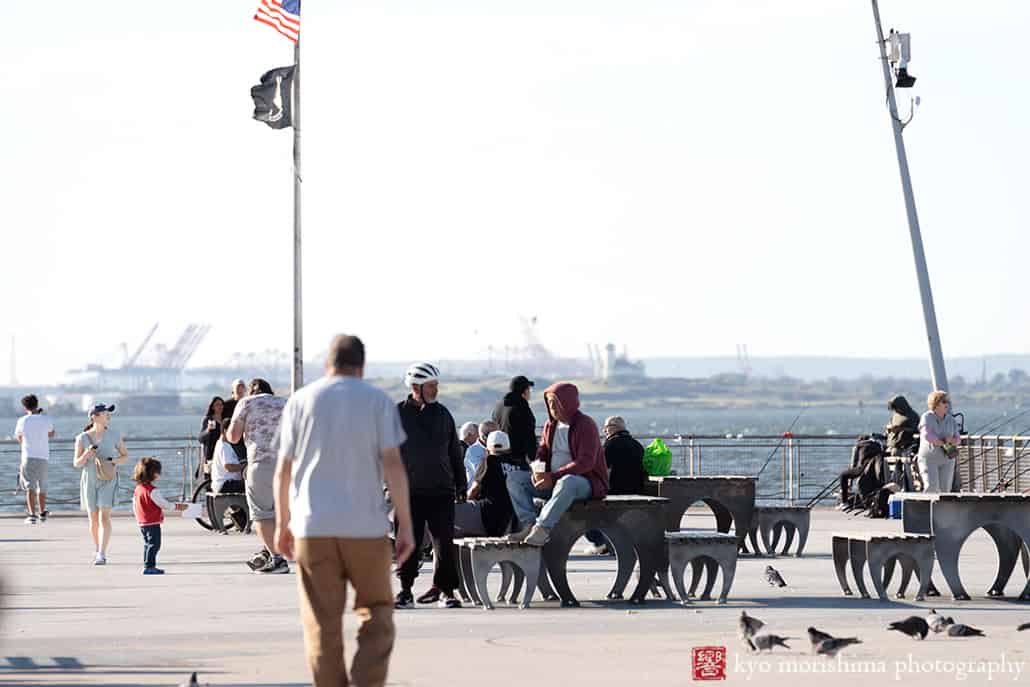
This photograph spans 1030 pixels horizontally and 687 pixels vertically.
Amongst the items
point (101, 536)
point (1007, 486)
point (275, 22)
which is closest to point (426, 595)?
point (101, 536)

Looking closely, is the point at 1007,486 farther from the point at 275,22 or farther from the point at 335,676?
the point at 335,676

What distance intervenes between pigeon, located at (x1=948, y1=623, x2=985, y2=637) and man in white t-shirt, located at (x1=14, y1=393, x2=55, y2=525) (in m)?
16.8

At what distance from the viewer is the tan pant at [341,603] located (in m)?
9.28

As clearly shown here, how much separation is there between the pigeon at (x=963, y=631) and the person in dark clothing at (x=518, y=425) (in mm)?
4794

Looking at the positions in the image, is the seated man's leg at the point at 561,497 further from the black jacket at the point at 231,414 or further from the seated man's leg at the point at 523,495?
the black jacket at the point at 231,414

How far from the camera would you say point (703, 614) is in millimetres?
14281

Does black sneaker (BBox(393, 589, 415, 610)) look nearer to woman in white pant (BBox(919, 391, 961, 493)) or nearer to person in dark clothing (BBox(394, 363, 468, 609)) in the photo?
person in dark clothing (BBox(394, 363, 468, 609))

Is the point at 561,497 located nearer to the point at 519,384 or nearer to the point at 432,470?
the point at 432,470

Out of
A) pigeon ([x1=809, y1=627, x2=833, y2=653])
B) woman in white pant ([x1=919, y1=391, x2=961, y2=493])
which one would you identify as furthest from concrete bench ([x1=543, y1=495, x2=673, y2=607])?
woman in white pant ([x1=919, y1=391, x2=961, y2=493])

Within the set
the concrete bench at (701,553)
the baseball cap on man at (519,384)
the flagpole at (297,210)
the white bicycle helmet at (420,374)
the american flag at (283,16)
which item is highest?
the american flag at (283,16)

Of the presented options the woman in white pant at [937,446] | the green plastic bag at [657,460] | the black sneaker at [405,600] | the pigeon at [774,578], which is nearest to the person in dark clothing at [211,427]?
the green plastic bag at [657,460]

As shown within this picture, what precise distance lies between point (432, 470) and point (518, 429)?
1699 mm

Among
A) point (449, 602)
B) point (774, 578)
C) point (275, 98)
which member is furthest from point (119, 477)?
point (774, 578)

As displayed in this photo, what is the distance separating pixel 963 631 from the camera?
12.4 metres
